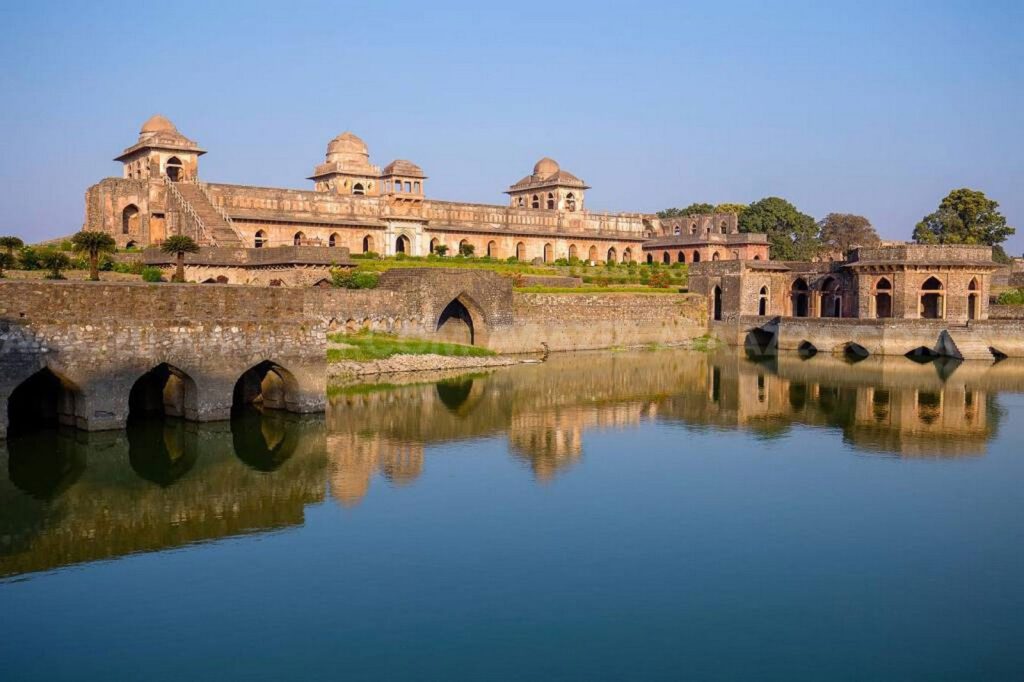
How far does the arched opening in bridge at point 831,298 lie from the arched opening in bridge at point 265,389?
95.9 ft

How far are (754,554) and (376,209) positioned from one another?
36.6 metres

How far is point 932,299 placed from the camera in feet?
135

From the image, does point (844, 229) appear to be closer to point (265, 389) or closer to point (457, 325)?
point (457, 325)

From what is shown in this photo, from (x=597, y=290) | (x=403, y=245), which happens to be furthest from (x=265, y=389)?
(x=403, y=245)

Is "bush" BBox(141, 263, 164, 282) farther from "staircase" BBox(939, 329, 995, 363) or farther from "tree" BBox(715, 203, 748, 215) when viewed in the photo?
"tree" BBox(715, 203, 748, 215)

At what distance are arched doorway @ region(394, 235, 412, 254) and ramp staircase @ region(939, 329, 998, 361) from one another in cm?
2357

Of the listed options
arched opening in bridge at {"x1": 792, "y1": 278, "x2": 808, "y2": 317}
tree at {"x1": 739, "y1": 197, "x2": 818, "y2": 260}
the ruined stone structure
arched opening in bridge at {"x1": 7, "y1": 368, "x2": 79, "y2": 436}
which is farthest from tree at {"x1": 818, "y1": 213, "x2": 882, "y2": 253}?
arched opening in bridge at {"x1": 7, "y1": 368, "x2": 79, "y2": 436}

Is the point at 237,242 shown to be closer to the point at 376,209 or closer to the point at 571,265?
the point at 376,209

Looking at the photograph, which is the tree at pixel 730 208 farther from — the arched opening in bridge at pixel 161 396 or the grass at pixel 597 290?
the arched opening in bridge at pixel 161 396

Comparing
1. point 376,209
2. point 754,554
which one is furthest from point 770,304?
point 754,554

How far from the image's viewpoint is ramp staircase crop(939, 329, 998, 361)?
1323 inches

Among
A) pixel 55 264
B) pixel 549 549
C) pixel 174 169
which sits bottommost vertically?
pixel 549 549

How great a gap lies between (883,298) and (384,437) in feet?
96.1

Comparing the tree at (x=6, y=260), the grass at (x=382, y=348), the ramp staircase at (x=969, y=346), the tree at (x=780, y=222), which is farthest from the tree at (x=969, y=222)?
the tree at (x=6, y=260)
